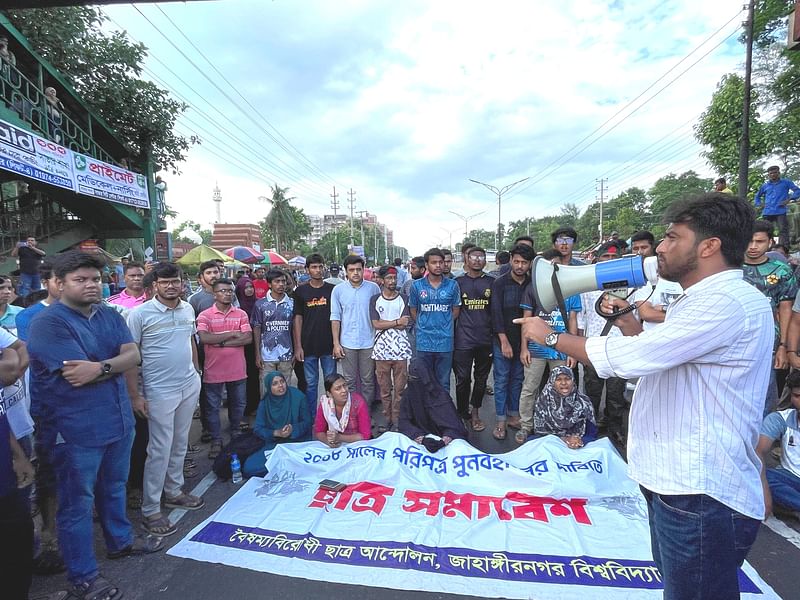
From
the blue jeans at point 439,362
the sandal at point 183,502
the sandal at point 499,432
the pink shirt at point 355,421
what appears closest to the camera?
the sandal at point 183,502

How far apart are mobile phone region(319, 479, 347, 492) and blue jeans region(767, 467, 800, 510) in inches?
120

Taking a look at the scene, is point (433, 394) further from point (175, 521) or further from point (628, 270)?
point (628, 270)

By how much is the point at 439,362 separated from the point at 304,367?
154 centimetres

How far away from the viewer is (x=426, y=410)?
13.8 ft

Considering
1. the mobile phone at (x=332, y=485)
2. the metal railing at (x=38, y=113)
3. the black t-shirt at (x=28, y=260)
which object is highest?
the metal railing at (x=38, y=113)

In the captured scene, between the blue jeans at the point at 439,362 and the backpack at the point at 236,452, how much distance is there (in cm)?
189

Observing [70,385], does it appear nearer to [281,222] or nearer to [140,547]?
[140,547]

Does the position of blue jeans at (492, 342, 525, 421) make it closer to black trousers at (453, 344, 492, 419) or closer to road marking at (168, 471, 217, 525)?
black trousers at (453, 344, 492, 419)

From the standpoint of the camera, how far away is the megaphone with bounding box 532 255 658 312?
1.65m

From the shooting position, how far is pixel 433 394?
4.23 m

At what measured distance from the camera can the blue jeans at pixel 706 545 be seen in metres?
1.30

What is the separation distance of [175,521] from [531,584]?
2.43 m

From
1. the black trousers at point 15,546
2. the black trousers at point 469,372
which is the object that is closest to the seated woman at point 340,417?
the black trousers at point 469,372

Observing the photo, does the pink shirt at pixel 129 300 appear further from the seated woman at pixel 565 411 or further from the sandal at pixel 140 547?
the seated woman at pixel 565 411
